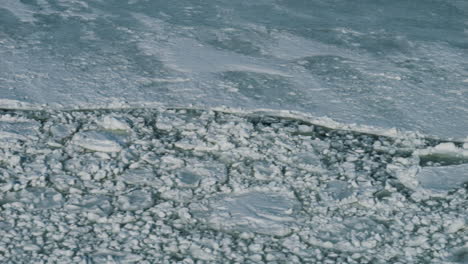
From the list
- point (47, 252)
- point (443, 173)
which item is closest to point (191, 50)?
point (443, 173)

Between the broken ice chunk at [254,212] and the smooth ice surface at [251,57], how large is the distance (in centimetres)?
74

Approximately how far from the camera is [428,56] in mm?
4273

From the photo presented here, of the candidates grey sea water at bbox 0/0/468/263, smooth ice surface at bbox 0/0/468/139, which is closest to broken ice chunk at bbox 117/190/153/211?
grey sea water at bbox 0/0/468/263

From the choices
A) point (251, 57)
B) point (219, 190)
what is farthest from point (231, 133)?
point (251, 57)

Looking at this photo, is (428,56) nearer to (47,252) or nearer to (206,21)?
(206,21)

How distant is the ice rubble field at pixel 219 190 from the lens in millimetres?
2621

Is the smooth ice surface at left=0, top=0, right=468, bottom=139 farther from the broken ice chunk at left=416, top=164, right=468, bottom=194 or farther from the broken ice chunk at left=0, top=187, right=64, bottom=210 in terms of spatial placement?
the broken ice chunk at left=0, top=187, right=64, bottom=210

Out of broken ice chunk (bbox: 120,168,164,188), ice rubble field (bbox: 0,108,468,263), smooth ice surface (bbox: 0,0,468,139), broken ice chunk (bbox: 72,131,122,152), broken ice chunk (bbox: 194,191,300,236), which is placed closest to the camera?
ice rubble field (bbox: 0,108,468,263)

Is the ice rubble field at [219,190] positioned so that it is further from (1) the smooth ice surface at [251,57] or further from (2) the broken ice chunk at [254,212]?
(1) the smooth ice surface at [251,57]

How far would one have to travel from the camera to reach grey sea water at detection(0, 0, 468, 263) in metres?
2.68

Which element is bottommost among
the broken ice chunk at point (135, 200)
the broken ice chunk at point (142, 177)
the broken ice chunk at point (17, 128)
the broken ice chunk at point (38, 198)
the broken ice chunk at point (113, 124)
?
the broken ice chunk at point (38, 198)

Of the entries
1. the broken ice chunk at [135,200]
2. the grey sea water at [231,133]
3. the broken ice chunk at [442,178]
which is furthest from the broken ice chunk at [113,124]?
the broken ice chunk at [442,178]

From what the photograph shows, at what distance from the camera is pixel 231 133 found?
11.0ft

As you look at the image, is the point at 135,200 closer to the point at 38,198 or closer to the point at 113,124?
the point at 38,198
